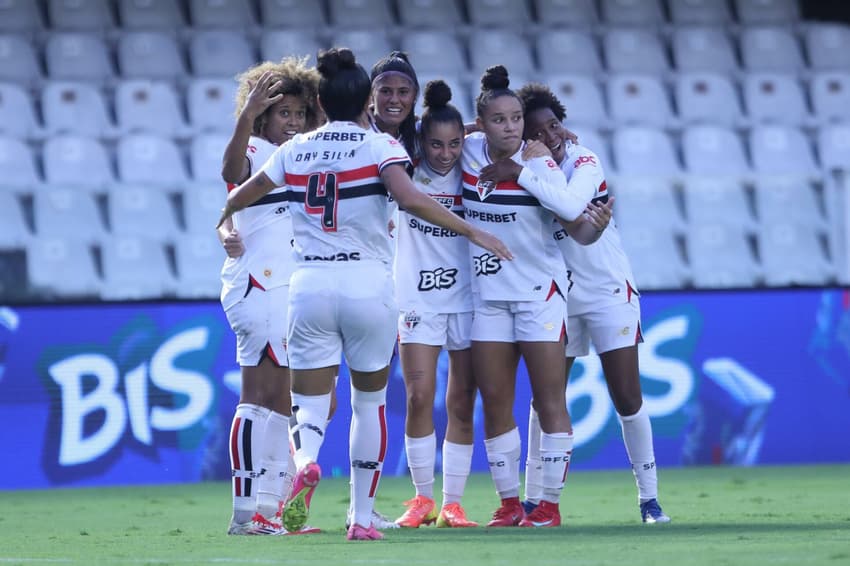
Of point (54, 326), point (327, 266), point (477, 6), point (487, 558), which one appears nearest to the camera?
point (487, 558)

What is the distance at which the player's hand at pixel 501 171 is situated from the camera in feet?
20.8

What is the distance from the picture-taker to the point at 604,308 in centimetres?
680

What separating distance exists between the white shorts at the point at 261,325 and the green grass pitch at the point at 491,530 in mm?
815

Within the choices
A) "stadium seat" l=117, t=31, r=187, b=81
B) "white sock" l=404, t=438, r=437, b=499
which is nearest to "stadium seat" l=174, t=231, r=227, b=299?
"stadium seat" l=117, t=31, r=187, b=81

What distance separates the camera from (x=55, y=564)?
16.2 feet

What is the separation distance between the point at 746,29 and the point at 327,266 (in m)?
9.81

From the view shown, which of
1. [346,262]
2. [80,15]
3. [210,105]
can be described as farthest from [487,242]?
[80,15]

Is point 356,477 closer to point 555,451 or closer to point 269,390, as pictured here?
point 269,390

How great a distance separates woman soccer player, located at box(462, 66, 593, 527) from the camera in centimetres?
640

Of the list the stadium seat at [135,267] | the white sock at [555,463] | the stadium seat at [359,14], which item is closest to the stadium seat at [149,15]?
the stadium seat at [359,14]

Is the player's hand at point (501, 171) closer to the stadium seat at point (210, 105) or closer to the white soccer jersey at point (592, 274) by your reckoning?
the white soccer jersey at point (592, 274)

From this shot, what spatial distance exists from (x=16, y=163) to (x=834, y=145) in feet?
24.2

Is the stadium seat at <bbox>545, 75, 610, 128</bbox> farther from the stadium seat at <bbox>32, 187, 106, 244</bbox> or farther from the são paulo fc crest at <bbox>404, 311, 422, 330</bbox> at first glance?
the são paulo fc crest at <bbox>404, 311, 422, 330</bbox>

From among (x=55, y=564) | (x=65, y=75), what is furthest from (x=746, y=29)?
(x=55, y=564)
